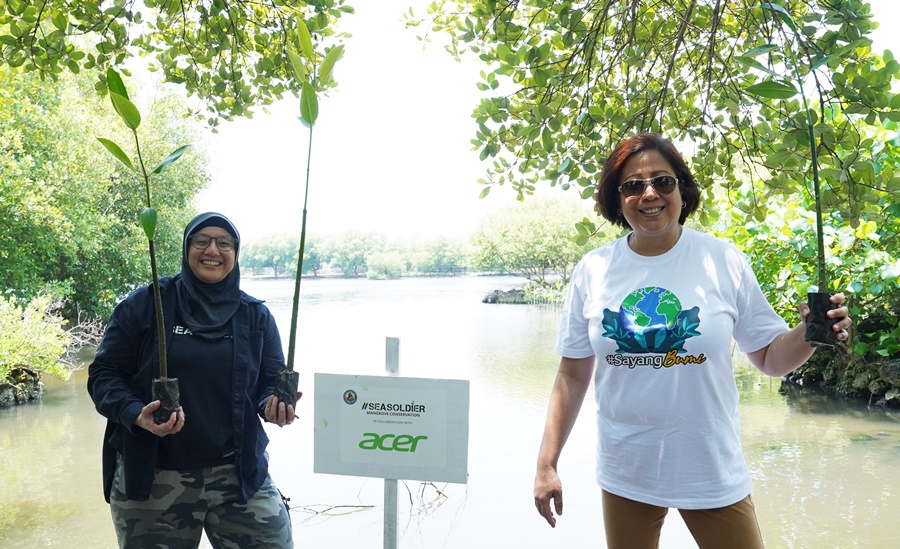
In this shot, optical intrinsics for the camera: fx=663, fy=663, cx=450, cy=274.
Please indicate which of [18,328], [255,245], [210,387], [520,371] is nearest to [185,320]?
[210,387]

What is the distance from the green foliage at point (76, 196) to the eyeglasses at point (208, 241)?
7620 mm

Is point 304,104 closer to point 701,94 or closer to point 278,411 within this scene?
point 278,411

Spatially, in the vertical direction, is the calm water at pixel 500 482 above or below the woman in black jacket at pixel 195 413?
below

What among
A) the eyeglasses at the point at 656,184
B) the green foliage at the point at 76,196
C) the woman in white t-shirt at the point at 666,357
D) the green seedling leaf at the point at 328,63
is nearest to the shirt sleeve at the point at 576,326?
the woman in white t-shirt at the point at 666,357

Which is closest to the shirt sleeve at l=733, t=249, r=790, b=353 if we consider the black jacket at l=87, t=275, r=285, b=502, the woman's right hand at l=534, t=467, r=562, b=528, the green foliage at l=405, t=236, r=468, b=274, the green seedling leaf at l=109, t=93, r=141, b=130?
the woman's right hand at l=534, t=467, r=562, b=528

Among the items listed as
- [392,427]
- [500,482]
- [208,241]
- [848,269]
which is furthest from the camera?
[848,269]

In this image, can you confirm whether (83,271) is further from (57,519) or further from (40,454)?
(57,519)

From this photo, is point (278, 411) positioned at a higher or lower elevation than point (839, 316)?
lower

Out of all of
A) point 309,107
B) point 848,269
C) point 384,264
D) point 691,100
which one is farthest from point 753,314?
point 384,264

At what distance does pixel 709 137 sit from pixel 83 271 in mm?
14702

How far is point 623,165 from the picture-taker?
166cm

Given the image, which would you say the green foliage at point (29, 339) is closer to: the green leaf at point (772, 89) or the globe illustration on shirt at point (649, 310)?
the globe illustration on shirt at point (649, 310)

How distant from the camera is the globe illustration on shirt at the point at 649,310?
150 cm

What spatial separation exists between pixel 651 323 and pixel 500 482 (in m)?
4.54
